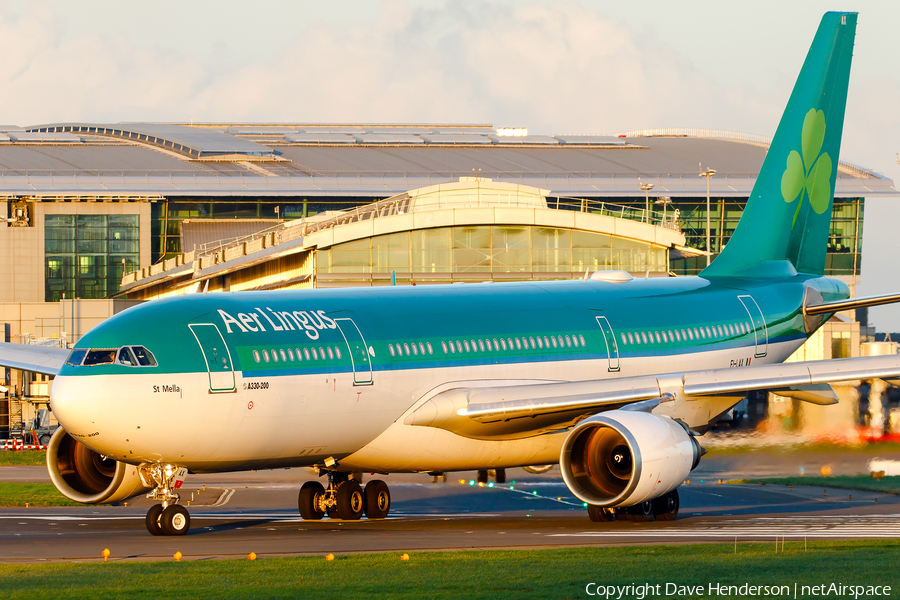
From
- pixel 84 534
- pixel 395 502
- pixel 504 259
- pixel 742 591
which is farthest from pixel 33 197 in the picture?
pixel 742 591

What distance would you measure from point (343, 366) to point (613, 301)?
8567 mm

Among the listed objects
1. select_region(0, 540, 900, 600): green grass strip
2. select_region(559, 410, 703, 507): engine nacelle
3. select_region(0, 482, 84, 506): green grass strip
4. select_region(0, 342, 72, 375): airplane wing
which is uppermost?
select_region(0, 342, 72, 375): airplane wing

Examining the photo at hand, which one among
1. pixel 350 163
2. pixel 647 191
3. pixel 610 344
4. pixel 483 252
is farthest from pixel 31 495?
pixel 350 163

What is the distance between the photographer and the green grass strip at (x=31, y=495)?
33.5 meters

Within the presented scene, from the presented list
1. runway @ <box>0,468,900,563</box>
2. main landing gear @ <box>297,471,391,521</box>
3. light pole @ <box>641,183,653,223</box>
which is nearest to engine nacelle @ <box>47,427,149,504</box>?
runway @ <box>0,468,900,563</box>

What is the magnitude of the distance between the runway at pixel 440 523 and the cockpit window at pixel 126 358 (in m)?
2.99

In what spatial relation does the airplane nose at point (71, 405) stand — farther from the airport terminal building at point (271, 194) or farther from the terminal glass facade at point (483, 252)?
the airport terminal building at point (271, 194)

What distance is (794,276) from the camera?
114 feet

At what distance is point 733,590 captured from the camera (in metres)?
15.4

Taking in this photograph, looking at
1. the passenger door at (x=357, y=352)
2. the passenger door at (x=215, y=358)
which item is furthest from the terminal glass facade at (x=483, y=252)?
the passenger door at (x=215, y=358)

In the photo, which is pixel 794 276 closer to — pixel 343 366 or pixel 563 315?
pixel 563 315

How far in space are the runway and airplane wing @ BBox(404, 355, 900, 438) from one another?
2.03 metres

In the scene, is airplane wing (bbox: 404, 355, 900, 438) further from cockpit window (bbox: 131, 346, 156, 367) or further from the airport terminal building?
the airport terminal building

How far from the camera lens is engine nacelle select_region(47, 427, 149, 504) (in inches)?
984
